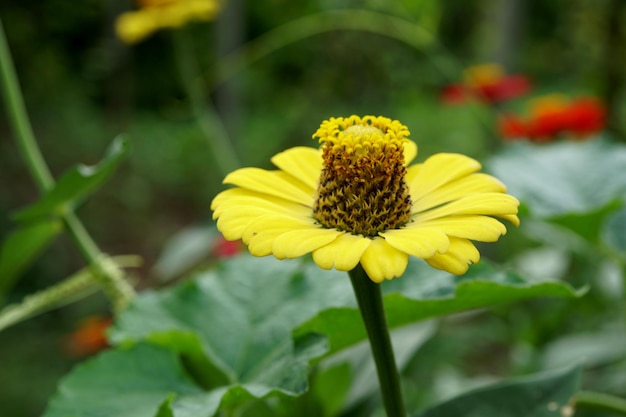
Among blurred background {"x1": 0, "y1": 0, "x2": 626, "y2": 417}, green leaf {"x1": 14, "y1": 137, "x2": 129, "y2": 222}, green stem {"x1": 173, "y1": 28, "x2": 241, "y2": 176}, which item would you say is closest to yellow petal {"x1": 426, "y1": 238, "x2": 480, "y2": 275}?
green leaf {"x1": 14, "y1": 137, "x2": 129, "y2": 222}

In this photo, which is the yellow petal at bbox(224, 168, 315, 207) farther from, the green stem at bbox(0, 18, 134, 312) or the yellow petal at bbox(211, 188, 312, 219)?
the green stem at bbox(0, 18, 134, 312)

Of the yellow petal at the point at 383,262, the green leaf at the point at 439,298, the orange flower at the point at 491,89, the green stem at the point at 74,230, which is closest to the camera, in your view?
the yellow petal at the point at 383,262

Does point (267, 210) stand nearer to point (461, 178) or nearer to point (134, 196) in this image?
point (461, 178)

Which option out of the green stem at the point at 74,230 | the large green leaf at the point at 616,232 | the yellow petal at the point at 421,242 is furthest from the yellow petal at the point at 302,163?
the large green leaf at the point at 616,232

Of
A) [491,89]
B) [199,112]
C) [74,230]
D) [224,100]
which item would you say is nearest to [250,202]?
[74,230]

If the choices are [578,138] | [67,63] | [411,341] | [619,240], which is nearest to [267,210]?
[411,341]

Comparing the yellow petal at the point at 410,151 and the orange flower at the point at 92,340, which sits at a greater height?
the orange flower at the point at 92,340

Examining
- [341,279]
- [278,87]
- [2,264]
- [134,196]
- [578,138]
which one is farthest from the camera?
[278,87]

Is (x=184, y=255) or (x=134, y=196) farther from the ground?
(x=134, y=196)

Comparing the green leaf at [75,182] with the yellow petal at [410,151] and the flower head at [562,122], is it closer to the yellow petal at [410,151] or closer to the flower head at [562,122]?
the yellow petal at [410,151]
